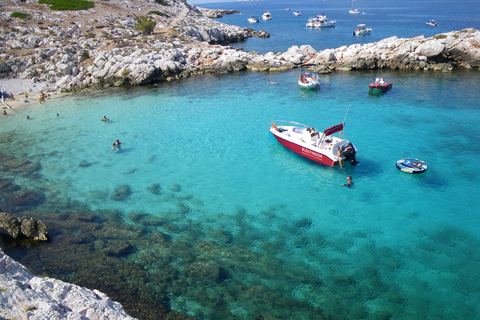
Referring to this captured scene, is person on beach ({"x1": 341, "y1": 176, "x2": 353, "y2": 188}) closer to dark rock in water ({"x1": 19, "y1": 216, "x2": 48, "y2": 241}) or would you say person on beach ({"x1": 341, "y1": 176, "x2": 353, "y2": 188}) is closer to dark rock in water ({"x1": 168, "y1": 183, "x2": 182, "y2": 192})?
dark rock in water ({"x1": 168, "y1": 183, "x2": 182, "y2": 192})

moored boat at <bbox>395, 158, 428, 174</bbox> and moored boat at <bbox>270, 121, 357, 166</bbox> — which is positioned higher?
moored boat at <bbox>270, 121, 357, 166</bbox>

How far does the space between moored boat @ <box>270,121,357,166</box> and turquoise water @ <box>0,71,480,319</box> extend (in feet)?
3.09

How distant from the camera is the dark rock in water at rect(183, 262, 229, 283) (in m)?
13.1

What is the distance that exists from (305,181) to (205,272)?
1065 cm

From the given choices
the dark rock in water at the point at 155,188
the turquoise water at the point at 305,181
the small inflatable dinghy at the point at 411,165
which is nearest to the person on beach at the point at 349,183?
the turquoise water at the point at 305,181

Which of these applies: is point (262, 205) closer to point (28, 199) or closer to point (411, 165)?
point (411, 165)

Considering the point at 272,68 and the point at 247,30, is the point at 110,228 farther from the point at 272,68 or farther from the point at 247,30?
the point at 247,30

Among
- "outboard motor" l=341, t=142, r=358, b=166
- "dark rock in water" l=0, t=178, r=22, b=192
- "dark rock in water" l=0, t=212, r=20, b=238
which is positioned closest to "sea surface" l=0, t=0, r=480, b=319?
"dark rock in water" l=0, t=178, r=22, b=192

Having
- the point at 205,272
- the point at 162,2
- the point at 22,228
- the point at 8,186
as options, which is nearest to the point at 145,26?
the point at 162,2

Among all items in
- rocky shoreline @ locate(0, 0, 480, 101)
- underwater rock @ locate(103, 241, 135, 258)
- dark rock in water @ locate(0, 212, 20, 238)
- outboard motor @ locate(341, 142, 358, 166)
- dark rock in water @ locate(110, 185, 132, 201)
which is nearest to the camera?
underwater rock @ locate(103, 241, 135, 258)

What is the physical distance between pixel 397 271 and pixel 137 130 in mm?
26164

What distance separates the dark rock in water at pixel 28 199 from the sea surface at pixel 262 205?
340 millimetres

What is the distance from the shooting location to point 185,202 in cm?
1930

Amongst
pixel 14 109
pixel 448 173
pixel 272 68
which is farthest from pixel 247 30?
pixel 448 173
